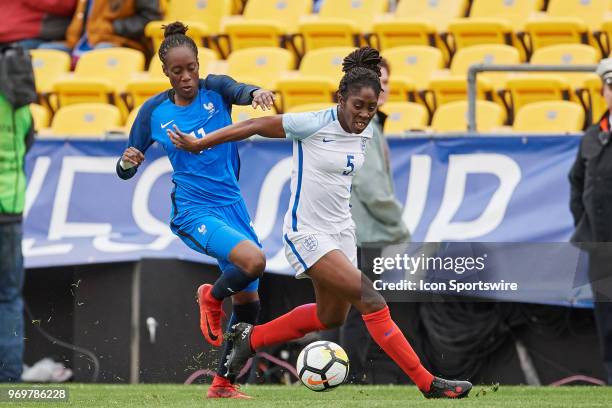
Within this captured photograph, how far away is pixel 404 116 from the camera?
39.0 ft

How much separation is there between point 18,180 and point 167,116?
1.59 metres

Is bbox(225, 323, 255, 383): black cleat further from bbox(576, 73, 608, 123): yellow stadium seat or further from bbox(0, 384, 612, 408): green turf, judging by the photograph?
bbox(576, 73, 608, 123): yellow stadium seat

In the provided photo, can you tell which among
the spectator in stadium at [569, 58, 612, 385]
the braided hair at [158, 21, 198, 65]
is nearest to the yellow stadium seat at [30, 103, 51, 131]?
the braided hair at [158, 21, 198, 65]

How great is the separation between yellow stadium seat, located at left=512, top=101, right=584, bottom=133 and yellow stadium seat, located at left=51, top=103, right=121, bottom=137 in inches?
153

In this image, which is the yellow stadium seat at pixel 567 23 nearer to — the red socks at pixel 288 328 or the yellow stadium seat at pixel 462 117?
the yellow stadium seat at pixel 462 117

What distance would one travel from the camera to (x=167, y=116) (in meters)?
7.46

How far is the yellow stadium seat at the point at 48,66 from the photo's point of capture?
14.3 metres

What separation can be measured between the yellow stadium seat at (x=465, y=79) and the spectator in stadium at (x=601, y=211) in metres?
3.95

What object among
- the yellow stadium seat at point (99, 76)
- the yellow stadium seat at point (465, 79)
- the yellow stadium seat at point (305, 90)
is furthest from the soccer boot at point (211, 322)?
the yellow stadium seat at point (99, 76)

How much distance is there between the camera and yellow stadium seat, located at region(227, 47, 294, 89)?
13406mm

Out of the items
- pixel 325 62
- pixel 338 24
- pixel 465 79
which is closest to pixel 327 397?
pixel 465 79

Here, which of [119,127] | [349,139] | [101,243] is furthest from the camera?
[119,127]

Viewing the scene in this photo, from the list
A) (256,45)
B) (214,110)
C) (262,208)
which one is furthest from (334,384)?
(256,45)

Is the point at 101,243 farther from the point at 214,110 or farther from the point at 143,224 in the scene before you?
the point at 214,110
